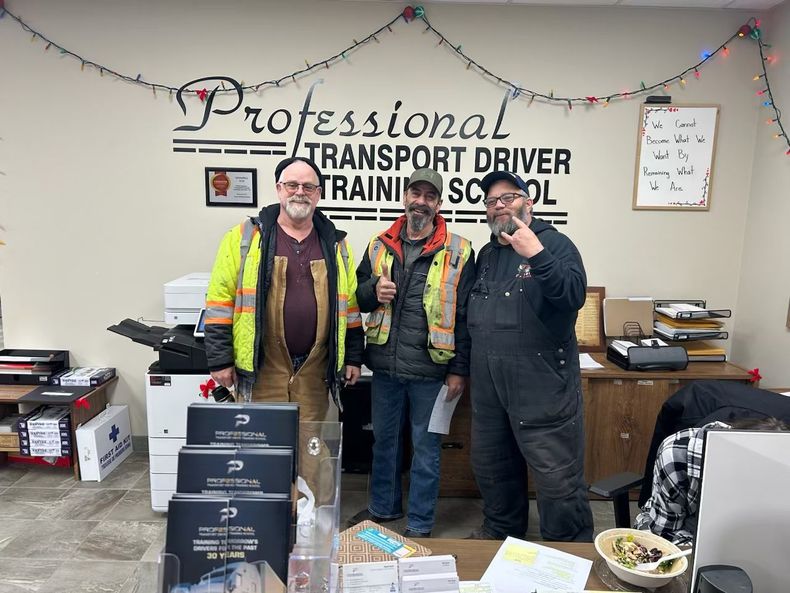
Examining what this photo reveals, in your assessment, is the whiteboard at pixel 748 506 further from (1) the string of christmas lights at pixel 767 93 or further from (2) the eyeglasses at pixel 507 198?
(1) the string of christmas lights at pixel 767 93

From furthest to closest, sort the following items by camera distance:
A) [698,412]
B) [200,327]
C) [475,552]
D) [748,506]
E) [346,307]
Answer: [200,327] < [346,307] < [698,412] < [475,552] < [748,506]

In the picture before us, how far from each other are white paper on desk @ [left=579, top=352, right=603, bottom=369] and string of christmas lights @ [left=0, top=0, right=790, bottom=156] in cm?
152

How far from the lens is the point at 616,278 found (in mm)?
3367

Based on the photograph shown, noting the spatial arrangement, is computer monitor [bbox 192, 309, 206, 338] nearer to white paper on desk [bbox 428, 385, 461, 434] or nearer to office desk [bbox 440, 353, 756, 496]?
white paper on desk [bbox 428, 385, 461, 434]

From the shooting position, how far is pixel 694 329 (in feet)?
10.1

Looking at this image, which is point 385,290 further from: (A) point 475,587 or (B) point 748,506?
(B) point 748,506

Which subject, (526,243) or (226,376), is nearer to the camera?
(526,243)

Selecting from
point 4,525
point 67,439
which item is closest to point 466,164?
point 67,439

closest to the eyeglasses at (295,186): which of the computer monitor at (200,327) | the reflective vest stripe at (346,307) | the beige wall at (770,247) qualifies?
the reflective vest stripe at (346,307)

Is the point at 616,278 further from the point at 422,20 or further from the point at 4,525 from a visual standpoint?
the point at 4,525

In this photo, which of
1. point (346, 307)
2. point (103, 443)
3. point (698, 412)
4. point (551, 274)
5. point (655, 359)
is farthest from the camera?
point (103, 443)

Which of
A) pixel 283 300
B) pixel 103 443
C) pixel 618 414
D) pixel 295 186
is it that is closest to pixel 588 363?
pixel 618 414

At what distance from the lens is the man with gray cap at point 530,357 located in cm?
202

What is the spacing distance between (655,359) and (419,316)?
1.43 metres
